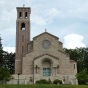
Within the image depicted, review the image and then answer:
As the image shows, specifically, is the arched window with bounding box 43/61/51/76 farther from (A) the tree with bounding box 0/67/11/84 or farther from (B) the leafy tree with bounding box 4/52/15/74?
(B) the leafy tree with bounding box 4/52/15/74

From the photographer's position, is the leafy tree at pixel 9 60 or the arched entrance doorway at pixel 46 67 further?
the leafy tree at pixel 9 60

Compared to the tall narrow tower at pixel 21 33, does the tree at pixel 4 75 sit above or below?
below

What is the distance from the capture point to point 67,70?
58406 millimetres

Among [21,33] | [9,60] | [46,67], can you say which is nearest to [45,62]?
[46,67]

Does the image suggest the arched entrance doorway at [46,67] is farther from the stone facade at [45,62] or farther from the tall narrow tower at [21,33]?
the tall narrow tower at [21,33]

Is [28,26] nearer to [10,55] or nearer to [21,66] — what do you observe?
[21,66]

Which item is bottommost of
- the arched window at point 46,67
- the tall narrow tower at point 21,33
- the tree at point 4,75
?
the tree at point 4,75

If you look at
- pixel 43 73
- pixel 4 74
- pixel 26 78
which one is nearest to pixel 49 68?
pixel 43 73

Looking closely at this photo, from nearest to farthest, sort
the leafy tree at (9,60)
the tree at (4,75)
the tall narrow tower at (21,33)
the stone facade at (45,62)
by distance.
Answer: the tree at (4,75), the stone facade at (45,62), the tall narrow tower at (21,33), the leafy tree at (9,60)

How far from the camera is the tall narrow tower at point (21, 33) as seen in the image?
205 ft

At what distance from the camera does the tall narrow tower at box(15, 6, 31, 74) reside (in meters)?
62.4

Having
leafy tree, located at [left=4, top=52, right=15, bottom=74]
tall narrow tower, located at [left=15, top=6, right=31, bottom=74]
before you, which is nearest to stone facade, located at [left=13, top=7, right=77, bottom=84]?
tall narrow tower, located at [left=15, top=6, right=31, bottom=74]

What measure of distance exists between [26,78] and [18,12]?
59.3 feet

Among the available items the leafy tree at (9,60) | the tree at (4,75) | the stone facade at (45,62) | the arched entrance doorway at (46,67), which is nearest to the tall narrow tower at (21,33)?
the stone facade at (45,62)
